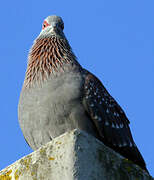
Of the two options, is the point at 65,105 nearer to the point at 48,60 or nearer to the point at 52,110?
the point at 52,110

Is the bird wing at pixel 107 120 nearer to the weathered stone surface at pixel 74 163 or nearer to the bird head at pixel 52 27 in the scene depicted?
the bird head at pixel 52 27

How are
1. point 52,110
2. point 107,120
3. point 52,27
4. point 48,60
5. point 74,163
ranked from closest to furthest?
point 74,163 < point 52,110 < point 107,120 < point 48,60 < point 52,27

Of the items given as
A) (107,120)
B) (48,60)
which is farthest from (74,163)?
(48,60)

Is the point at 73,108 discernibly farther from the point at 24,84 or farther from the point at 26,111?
the point at 24,84

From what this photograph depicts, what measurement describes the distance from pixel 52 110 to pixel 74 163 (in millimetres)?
3217

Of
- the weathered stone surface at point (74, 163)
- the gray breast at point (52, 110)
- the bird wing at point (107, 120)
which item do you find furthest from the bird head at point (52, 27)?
the weathered stone surface at point (74, 163)

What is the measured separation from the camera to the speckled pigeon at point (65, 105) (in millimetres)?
6992

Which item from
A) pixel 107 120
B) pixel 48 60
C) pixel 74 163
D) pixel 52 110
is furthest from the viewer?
pixel 48 60

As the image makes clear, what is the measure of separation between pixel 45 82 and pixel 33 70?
76 cm

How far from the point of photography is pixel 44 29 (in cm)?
923

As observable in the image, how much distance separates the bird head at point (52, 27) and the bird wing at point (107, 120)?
1.50 metres

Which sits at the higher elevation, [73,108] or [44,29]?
[44,29]

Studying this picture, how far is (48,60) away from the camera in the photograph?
816 centimetres

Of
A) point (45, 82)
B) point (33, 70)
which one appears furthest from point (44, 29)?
point (45, 82)
